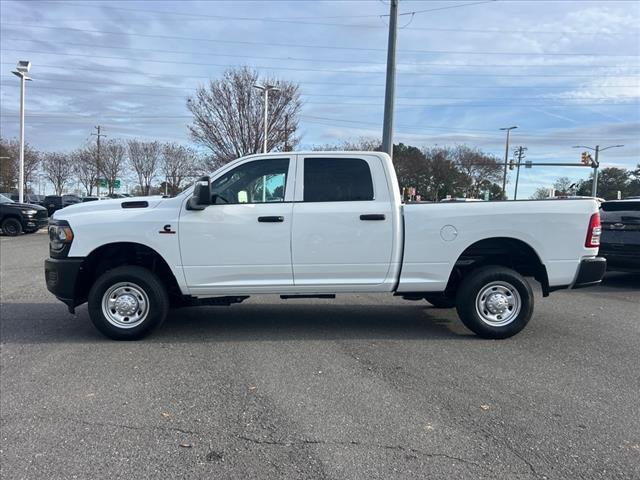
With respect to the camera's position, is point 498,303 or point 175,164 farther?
point 175,164

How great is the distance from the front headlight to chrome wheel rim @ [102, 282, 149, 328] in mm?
720

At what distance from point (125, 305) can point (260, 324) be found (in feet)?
5.68

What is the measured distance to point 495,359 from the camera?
535 centimetres

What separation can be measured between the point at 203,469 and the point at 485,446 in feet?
6.06

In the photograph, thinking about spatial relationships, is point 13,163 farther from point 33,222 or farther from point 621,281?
point 621,281

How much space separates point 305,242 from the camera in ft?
19.4

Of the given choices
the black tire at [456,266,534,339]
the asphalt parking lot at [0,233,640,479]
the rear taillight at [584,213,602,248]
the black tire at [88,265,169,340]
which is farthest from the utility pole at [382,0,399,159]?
the black tire at [88,265,169,340]

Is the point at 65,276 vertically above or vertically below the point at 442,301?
above

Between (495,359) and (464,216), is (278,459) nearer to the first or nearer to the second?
(495,359)

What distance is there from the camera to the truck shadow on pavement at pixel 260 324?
6.15 m

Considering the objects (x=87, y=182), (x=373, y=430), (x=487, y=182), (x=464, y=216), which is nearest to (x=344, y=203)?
(x=464, y=216)

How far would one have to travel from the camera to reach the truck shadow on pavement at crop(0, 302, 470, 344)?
242 inches

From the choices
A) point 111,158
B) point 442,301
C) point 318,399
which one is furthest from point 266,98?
point 111,158

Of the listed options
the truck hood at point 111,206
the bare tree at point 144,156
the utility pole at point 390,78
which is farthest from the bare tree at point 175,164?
the truck hood at point 111,206
